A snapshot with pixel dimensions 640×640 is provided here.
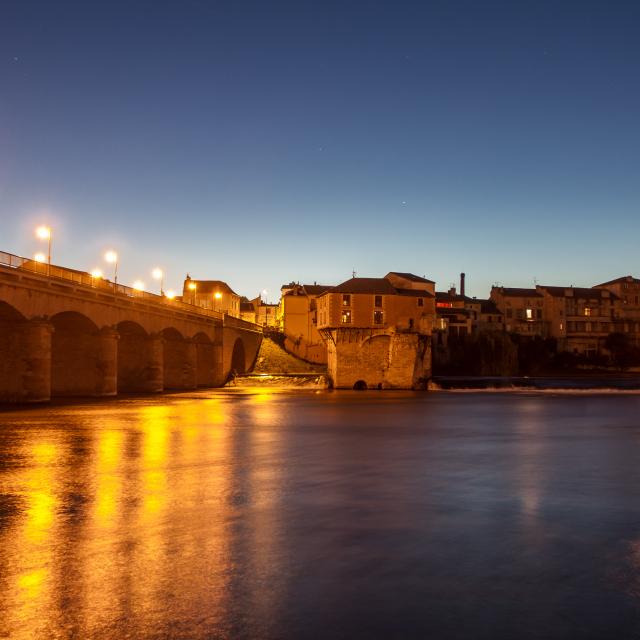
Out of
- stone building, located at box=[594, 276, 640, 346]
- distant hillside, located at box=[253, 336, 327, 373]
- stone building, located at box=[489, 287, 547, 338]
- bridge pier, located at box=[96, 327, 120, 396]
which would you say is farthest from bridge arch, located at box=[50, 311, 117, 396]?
stone building, located at box=[594, 276, 640, 346]

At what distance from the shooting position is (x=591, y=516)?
12562mm

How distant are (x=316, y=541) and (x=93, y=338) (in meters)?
48.3

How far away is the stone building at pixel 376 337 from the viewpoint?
77312 millimetres

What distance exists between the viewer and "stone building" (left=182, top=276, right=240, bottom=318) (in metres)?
130

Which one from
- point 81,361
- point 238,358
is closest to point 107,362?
point 81,361

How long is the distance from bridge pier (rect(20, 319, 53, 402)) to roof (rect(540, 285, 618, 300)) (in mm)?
91807

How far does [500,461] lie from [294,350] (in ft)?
308

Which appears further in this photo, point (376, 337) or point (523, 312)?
point (523, 312)

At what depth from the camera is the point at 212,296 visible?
132 metres

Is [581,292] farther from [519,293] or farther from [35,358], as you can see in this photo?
[35,358]

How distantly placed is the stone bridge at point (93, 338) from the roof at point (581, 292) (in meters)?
59.4

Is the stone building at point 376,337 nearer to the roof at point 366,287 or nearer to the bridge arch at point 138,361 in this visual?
the roof at point 366,287

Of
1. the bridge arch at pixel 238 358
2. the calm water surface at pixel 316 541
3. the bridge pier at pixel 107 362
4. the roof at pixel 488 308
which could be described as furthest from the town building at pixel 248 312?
the calm water surface at pixel 316 541

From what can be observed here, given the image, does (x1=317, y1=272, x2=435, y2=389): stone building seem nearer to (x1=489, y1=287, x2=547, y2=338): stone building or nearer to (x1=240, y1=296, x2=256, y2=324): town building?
(x1=489, y1=287, x2=547, y2=338): stone building
